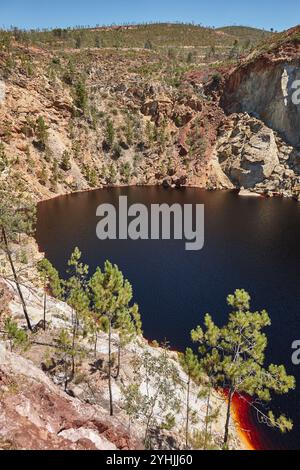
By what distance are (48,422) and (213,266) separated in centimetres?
3053

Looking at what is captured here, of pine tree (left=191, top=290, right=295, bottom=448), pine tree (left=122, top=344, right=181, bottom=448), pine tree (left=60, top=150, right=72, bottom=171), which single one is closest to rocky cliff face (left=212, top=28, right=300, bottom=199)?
pine tree (left=60, top=150, right=72, bottom=171)

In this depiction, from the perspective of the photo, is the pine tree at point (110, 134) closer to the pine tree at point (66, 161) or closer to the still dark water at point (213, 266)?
the pine tree at point (66, 161)

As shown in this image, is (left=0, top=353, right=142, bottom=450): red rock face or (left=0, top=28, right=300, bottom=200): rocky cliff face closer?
(left=0, top=353, right=142, bottom=450): red rock face

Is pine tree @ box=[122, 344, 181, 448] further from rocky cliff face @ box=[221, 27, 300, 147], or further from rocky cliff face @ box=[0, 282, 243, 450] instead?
rocky cliff face @ box=[221, 27, 300, 147]

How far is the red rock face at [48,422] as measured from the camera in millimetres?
14005

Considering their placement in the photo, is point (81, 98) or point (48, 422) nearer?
point (48, 422)

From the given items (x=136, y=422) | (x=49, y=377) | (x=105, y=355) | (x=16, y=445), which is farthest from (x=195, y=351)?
(x=16, y=445)

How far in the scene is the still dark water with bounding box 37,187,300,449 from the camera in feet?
102

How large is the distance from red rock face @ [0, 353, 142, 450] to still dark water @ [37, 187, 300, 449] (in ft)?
35.8

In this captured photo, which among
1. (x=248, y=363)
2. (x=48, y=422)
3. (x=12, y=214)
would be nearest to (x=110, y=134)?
(x=12, y=214)

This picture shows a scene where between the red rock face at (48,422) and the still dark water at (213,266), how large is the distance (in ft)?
35.8

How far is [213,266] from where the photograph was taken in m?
43.5

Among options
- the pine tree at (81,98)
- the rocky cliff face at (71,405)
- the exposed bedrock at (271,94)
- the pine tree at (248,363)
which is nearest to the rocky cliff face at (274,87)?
the exposed bedrock at (271,94)

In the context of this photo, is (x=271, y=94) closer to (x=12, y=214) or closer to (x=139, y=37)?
(x=12, y=214)
